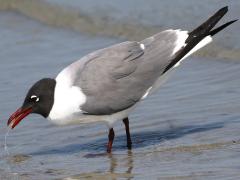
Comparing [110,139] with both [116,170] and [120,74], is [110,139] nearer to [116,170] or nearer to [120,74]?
[120,74]

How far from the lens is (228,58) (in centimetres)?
897

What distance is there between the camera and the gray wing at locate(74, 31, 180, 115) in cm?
690

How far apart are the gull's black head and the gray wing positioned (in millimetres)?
245

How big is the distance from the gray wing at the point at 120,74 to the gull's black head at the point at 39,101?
0.80ft

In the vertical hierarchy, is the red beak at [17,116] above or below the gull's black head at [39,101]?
below

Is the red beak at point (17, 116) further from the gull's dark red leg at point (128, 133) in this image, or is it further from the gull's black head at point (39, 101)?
the gull's dark red leg at point (128, 133)

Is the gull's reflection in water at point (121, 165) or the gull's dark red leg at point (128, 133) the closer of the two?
the gull's reflection in water at point (121, 165)

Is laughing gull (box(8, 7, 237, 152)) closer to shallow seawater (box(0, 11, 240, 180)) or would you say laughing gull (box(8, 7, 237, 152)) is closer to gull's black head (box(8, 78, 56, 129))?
gull's black head (box(8, 78, 56, 129))

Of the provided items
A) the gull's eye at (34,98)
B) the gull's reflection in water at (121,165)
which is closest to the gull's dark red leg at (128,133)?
the gull's reflection in water at (121,165)

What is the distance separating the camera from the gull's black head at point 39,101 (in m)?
6.91

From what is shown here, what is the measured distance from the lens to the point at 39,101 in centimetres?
694

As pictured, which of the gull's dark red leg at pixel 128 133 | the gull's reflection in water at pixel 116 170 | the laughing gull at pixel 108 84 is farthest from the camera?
the gull's dark red leg at pixel 128 133

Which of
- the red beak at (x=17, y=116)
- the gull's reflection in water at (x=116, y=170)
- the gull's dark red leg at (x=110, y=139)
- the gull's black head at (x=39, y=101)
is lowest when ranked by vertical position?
the gull's reflection in water at (x=116, y=170)

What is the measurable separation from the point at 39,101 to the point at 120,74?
0.74 metres
